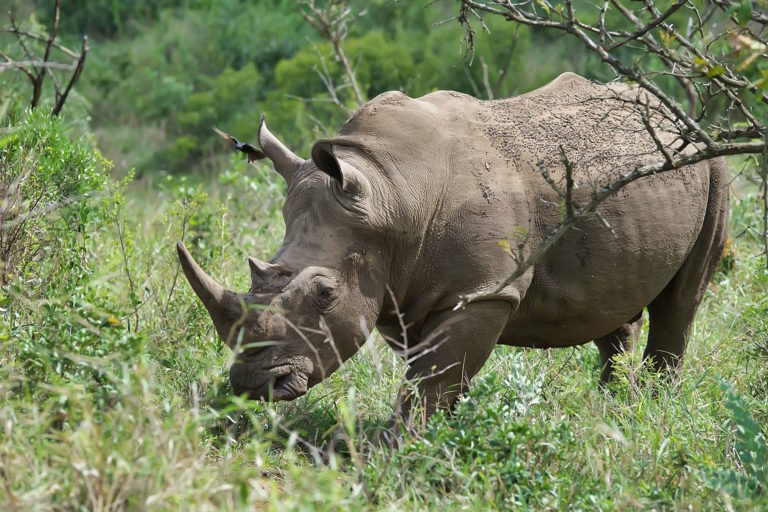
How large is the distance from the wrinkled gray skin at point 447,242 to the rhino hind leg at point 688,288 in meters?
0.25

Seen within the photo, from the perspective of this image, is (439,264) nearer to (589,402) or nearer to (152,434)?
(589,402)

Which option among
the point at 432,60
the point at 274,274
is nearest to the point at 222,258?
the point at 274,274

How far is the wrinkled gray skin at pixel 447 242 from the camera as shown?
15.6 feet

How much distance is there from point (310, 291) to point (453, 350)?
0.72 m

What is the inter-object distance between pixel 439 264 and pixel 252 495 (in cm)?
176

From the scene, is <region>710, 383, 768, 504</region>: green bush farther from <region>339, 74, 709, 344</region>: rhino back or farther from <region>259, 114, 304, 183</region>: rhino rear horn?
<region>259, 114, 304, 183</region>: rhino rear horn

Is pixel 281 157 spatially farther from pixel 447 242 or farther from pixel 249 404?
pixel 249 404

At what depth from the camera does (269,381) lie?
15.5 ft

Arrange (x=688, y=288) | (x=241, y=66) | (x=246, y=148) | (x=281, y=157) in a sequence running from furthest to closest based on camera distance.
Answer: (x=241, y=66) < (x=688, y=288) < (x=246, y=148) < (x=281, y=157)

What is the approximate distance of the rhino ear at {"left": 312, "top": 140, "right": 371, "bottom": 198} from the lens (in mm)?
4707

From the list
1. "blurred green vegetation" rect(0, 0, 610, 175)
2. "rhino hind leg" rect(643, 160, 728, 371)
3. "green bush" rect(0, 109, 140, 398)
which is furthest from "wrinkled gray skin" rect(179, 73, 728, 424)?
"blurred green vegetation" rect(0, 0, 610, 175)

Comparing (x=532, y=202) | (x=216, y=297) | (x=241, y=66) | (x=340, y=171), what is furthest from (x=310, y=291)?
(x=241, y=66)

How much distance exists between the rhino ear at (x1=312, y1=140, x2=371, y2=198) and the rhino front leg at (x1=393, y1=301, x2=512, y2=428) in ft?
2.34

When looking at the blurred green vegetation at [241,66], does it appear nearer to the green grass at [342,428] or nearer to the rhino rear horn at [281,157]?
the green grass at [342,428]
